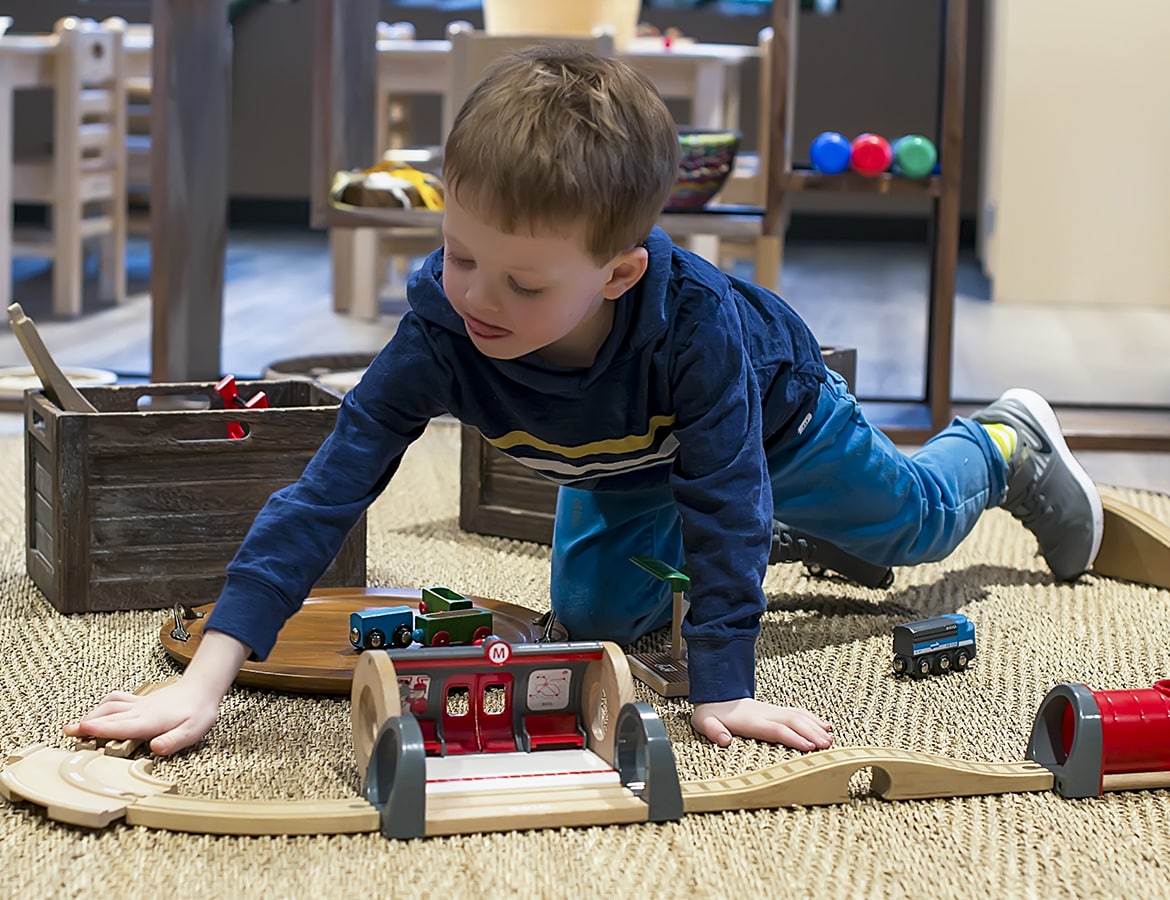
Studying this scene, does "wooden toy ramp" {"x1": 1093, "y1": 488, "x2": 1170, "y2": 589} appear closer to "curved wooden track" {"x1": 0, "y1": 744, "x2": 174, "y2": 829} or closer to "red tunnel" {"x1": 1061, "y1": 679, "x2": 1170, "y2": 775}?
"red tunnel" {"x1": 1061, "y1": 679, "x2": 1170, "y2": 775}

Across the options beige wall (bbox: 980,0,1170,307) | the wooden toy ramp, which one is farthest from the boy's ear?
beige wall (bbox: 980,0,1170,307)

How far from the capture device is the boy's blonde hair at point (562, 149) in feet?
2.59

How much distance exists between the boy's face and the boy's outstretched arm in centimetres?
24

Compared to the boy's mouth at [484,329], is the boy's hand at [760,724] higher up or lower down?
lower down

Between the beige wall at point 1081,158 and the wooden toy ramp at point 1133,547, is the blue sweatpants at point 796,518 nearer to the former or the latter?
the wooden toy ramp at point 1133,547

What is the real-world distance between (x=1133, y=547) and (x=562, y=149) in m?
0.79

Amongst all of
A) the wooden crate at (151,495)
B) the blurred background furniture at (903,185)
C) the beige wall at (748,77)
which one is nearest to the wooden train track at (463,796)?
the wooden crate at (151,495)

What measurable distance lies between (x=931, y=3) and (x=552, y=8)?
10.3 feet

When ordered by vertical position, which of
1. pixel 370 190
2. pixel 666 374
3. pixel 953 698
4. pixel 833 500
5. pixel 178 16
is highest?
pixel 178 16

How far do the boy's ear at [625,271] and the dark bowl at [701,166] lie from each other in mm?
980

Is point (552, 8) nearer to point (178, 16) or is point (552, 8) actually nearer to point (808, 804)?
point (178, 16)

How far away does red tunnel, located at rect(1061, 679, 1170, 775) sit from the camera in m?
0.84

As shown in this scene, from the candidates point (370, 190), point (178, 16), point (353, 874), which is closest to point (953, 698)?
point (353, 874)

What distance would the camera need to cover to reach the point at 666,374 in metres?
0.93
